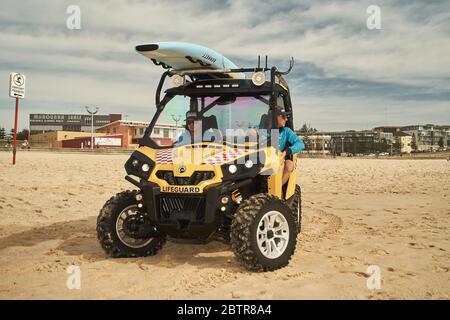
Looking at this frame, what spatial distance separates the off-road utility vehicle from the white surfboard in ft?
0.38

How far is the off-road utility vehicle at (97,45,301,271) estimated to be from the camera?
180 inches

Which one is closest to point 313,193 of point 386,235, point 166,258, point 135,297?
point 386,235

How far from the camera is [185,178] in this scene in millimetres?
4793

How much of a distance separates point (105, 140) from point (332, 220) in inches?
2879

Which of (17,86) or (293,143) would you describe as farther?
(17,86)

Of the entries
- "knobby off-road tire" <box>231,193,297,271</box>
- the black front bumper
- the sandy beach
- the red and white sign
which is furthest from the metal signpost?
the red and white sign

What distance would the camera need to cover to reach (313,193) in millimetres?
12766

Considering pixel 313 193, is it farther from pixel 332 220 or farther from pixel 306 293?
pixel 306 293

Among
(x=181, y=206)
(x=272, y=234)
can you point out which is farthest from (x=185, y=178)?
(x=272, y=234)

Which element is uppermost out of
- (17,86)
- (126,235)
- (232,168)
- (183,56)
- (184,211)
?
(17,86)

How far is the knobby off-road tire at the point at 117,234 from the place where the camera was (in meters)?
5.05

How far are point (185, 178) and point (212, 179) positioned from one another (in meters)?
0.35

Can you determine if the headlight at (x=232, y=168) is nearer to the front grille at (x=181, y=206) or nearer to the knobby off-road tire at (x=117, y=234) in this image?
the front grille at (x=181, y=206)

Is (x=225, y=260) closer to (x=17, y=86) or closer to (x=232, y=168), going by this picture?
(x=232, y=168)
